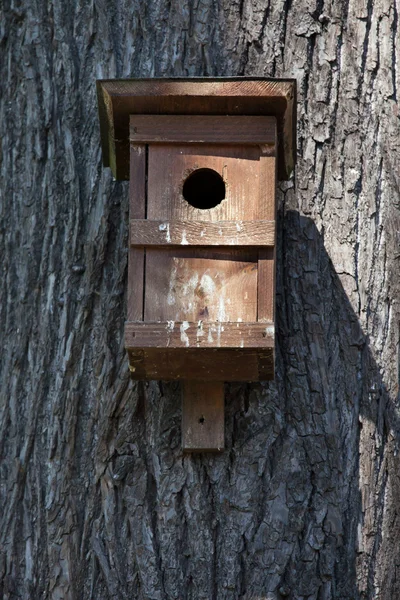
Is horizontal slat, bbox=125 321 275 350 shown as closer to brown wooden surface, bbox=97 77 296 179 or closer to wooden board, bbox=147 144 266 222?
wooden board, bbox=147 144 266 222

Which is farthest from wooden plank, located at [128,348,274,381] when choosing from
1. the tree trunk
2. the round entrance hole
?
the round entrance hole

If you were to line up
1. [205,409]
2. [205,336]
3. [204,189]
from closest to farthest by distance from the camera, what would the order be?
[205,336] → [205,409] → [204,189]

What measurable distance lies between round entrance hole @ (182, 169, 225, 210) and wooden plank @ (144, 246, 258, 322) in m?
0.26

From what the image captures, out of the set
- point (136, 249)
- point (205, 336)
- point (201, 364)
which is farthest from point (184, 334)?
point (136, 249)

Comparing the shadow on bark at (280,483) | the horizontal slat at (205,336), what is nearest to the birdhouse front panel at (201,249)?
the horizontal slat at (205,336)

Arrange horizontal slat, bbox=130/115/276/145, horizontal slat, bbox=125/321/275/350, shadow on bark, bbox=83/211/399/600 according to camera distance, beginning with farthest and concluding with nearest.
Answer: shadow on bark, bbox=83/211/399/600 → horizontal slat, bbox=130/115/276/145 → horizontal slat, bbox=125/321/275/350

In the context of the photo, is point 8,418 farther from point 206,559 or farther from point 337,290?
point 337,290

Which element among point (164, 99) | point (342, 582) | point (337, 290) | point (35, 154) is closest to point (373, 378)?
point (337, 290)

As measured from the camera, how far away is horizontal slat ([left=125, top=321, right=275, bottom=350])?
2.38 meters

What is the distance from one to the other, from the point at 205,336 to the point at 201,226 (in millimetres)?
285

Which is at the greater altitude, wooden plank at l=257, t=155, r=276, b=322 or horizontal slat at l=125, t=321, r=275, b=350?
wooden plank at l=257, t=155, r=276, b=322

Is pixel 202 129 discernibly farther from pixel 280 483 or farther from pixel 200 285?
pixel 280 483

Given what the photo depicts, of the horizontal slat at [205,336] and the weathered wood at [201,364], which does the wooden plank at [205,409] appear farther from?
the horizontal slat at [205,336]

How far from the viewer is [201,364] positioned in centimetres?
251
